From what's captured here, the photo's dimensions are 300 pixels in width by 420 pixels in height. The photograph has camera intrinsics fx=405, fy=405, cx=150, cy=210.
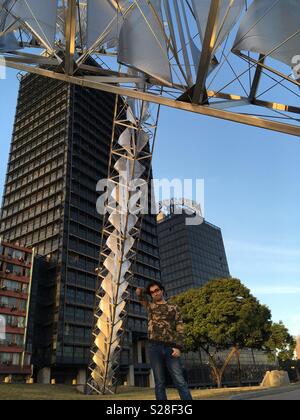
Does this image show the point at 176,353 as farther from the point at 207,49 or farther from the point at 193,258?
the point at 193,258

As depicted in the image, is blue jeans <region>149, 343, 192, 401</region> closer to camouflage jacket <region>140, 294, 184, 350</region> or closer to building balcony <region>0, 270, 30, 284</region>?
camouflage jacket <region>140, 294, 184, 350</region>


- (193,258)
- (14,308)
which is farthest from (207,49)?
(193,258)

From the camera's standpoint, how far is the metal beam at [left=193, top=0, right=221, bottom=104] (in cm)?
955

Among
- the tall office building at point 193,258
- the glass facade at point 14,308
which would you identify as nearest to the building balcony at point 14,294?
the glass facade at point 14,308

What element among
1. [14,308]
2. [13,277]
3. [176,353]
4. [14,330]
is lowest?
[176,353]

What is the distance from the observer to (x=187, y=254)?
14712 centimetres

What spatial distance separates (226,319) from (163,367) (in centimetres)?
4034

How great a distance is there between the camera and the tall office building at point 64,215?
2768 inches

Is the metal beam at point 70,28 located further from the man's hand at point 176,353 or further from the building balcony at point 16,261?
the building balcony at point 16,261

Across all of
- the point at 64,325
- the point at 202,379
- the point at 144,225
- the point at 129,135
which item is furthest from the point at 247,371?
the point at 129,135

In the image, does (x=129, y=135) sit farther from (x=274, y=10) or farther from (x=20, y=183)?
(x=20, y=183)

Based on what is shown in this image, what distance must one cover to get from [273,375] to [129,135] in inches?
1104

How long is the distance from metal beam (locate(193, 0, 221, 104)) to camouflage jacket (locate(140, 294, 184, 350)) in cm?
641
